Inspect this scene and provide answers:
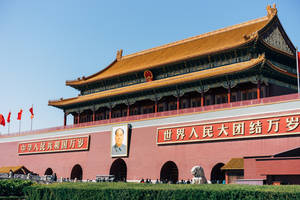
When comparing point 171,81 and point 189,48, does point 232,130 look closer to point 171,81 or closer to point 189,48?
point 171,81

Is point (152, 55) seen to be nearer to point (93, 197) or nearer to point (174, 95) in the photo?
point (174, 95)

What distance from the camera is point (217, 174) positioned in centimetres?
2794

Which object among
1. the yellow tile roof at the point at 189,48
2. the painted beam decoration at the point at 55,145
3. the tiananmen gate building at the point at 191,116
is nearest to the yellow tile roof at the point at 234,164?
the tiananmen gate building at the point at 191,116

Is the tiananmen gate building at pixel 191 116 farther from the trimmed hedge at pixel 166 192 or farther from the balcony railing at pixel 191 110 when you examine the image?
the trimmed hedge at pixel 166 192

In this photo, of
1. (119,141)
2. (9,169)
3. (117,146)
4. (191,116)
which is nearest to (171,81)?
(191,116)

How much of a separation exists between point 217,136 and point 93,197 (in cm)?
1452

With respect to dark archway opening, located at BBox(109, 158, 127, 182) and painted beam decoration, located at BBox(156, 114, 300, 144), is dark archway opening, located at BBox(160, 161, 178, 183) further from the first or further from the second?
dark archway opening, located at BBox(109, 158, 127, 182)

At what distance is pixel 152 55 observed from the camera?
41688 mm

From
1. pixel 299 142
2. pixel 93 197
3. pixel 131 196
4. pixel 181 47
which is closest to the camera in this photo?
pixel 131 196

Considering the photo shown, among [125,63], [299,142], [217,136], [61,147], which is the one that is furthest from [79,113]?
[299,142]

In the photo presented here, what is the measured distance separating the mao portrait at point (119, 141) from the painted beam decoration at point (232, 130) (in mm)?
3689

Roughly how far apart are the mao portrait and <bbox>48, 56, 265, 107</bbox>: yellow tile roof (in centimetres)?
396

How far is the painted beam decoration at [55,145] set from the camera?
37.8 metres

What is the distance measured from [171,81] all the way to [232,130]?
865 cm
